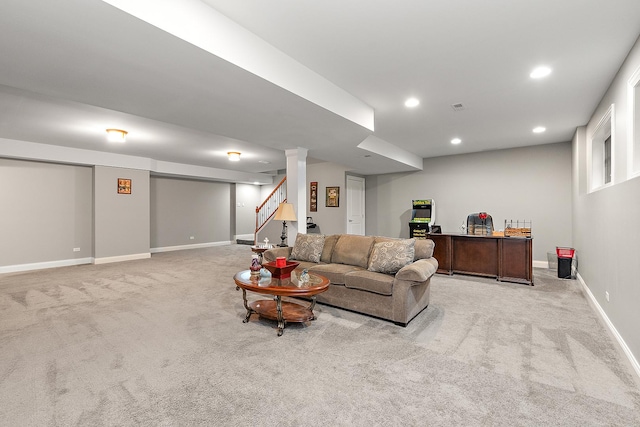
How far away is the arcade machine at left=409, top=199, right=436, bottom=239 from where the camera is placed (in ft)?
25.3

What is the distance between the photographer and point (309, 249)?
180 inches

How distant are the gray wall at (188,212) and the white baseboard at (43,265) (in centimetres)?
198

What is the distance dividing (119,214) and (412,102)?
731cm

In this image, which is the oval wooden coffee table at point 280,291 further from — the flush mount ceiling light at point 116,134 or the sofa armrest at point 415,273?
the flush mount ceiling light at point 116,134

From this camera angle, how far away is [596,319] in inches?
134

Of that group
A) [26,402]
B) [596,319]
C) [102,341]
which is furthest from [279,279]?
[596,319]

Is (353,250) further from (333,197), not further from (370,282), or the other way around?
(333,197)

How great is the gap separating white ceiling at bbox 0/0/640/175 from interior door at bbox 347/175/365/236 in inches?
155

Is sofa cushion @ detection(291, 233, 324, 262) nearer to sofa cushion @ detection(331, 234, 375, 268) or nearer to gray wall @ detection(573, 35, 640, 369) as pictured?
sofa cushion @ detection(331, 234, 375, 268)

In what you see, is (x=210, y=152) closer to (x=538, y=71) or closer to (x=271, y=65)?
(x=271, y=65)

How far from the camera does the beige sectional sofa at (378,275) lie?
10.5ft

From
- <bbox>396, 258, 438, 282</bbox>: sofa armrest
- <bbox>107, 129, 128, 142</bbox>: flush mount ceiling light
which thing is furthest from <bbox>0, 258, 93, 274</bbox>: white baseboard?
<bbox>396, 258, 438, 282</bbox>: sofa armrest

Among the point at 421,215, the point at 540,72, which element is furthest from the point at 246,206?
the point at 540,72

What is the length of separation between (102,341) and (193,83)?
102 inches
